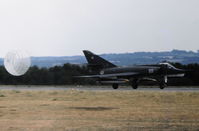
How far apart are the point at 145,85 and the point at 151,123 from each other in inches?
1626

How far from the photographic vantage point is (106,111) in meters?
25.6

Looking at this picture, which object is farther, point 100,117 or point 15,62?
point 15,62

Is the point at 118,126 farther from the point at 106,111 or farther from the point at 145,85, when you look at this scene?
the point at 145,85

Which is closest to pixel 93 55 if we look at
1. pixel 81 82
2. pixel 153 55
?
pixel 81 82

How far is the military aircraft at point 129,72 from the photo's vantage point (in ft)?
171

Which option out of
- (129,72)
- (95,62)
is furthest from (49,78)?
(129,72)

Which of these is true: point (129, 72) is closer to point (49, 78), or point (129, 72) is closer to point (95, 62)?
point (95, 62)

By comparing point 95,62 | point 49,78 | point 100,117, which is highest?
point 95,62


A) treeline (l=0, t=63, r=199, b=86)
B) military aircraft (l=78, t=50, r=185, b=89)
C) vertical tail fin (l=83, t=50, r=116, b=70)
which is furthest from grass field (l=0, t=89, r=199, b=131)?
treeline (l=0, t=63, r=199, b=86)

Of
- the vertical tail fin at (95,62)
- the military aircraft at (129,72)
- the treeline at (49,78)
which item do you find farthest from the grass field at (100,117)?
the treeline at (49,78)

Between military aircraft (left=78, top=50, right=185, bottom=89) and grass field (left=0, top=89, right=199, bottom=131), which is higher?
military aircraft (left=78, top=50, right=185, bottom=89)

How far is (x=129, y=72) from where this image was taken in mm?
54438

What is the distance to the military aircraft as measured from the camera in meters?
52.0

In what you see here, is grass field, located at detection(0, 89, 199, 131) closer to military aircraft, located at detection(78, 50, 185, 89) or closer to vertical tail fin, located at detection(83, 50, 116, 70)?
military aircraft, located at detection(78, 50, 185, 89)
